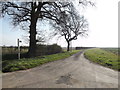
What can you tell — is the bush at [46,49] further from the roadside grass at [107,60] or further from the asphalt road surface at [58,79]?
the asphalt road surface at [58,79]

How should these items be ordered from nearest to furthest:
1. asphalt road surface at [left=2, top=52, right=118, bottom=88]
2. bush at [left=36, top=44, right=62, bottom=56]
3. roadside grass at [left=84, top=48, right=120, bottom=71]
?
asphalt road surface at [left=2, top=52, right=118, bottom=88], roadside grass at [left=84, top=48, right=120, bottom=71], bush at [left=36, top=44, right=62, bottom=56]

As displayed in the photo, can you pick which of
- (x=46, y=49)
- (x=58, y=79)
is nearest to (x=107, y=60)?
(x=58, y=79)

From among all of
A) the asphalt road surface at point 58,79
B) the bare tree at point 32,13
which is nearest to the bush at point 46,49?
the bare tree at point 32,13

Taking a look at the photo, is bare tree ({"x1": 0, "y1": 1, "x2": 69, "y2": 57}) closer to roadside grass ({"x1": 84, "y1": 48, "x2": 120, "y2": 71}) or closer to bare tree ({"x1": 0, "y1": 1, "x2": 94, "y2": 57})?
bare tree ({"x1": 0, "y1": 1, "x2": 94, "y2": 57})

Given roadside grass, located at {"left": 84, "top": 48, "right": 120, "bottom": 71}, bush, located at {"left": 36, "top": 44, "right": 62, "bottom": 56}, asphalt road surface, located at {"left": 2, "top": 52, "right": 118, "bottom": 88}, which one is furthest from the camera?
bush, located at {"left": 36, "top": 44, "right": 62, "bottom": 56}

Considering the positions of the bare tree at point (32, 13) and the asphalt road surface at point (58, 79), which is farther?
the bare tree at point (32, 13)

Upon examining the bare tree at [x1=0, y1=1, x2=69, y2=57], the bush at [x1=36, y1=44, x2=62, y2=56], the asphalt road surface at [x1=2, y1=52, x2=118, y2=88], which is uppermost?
the bare tree at [x1=0, y1=1, x2=69, y2=57]

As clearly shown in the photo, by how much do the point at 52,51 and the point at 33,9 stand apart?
36.4 ft

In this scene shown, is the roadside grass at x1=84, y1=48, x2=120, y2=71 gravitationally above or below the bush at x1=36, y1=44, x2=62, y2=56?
below

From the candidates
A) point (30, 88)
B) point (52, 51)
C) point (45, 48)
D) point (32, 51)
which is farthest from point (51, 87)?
point (52, 51)

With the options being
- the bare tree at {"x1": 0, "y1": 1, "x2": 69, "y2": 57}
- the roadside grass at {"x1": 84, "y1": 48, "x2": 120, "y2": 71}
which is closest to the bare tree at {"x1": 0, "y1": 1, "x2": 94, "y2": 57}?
the bare tree at {"x1": 0, "y1": 1, "x2": 69, "y2": 57}

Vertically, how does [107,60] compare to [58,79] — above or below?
below

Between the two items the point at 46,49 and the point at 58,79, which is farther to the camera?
the point at 46,49

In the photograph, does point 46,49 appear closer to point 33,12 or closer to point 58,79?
point 33,12
